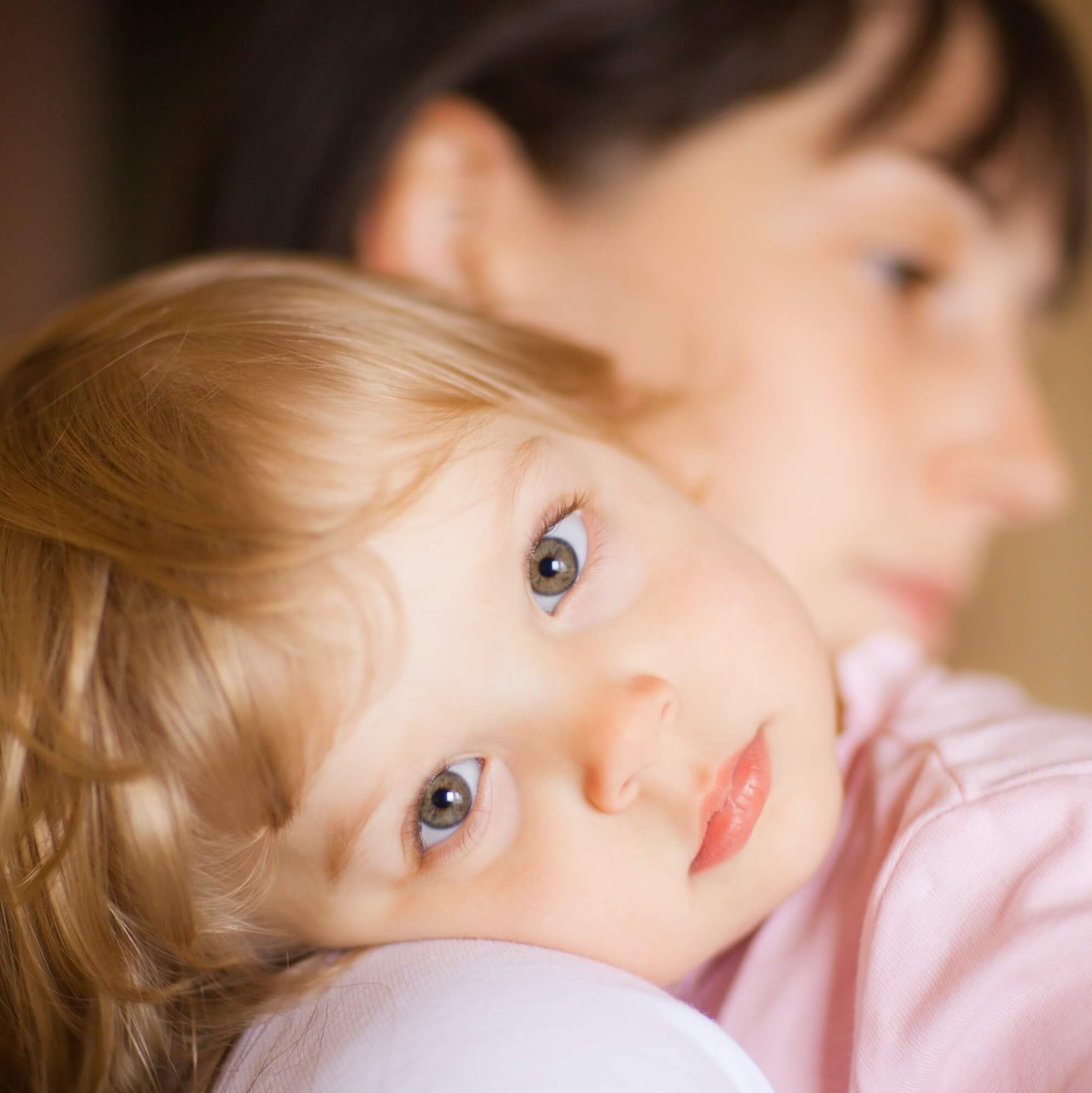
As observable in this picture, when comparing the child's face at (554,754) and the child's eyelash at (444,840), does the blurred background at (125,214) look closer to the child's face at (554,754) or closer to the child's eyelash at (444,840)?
the child's face at (554,754)

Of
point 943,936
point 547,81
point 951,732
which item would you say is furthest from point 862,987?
point 547,81

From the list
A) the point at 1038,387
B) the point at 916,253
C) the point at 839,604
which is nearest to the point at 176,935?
the point at 839,604

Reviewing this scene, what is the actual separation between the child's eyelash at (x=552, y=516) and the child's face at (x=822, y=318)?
0.35 m

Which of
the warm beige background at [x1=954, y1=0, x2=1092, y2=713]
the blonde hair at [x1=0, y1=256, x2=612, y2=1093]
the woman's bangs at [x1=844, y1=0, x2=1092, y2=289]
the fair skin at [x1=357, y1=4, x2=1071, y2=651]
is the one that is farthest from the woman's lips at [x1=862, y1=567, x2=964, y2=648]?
the blonde hair at [x1=0, y1=256, x2=612, y2=1093]

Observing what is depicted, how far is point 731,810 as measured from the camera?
0.65m

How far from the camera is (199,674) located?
59 centimetres

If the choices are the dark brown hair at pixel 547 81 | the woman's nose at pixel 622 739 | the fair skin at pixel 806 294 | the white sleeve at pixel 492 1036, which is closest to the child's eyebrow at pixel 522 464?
the woman's nose at pixel 622 739

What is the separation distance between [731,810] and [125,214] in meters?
2.12

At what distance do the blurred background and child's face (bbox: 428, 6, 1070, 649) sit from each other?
0.57 metres

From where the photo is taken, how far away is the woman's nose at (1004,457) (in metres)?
1.21

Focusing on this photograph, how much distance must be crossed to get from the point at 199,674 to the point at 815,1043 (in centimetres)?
42

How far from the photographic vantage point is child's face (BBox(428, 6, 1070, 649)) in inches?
43.1

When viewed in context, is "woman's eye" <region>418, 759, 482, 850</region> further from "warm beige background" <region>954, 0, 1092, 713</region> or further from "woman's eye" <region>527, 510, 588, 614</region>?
"warm beige background" <region>954, 0, 1092, 713</region>

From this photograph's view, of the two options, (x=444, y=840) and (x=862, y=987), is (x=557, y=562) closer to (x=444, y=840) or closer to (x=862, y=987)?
(x=444, y=840)
